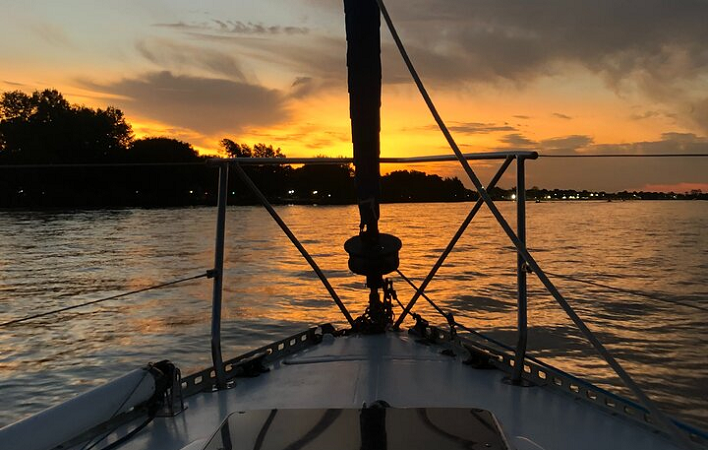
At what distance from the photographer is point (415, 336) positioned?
16.7 ft

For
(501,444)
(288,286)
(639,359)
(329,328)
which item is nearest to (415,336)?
A: (329,328)

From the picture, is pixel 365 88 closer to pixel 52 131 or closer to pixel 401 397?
pixel 401 397

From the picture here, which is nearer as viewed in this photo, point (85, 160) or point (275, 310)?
point (275, 310)

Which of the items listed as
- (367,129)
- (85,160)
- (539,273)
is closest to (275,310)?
(367,129)

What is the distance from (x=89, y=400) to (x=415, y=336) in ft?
9.69

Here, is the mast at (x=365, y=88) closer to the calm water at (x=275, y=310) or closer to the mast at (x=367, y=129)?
the mast at (x=367, y=129)

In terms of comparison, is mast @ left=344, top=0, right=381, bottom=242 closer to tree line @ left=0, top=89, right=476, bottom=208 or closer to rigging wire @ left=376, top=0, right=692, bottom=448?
rigging wire @ left=376, top=0, right=692, bottom=448

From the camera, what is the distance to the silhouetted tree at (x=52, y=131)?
96.8m

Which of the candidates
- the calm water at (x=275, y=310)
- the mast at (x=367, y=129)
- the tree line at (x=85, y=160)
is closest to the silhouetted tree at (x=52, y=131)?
the tree line at (x=85, y=160)

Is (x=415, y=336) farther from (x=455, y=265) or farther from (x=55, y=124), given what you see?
(x=55, y=124)

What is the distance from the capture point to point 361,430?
2.27 metres

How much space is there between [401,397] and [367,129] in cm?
180

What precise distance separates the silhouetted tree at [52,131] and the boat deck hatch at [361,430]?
4132 inches

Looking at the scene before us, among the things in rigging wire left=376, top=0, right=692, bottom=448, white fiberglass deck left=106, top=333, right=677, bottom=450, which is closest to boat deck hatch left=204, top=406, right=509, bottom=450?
white fiberglass deck left=106, top=333, right=677, bottom=450
